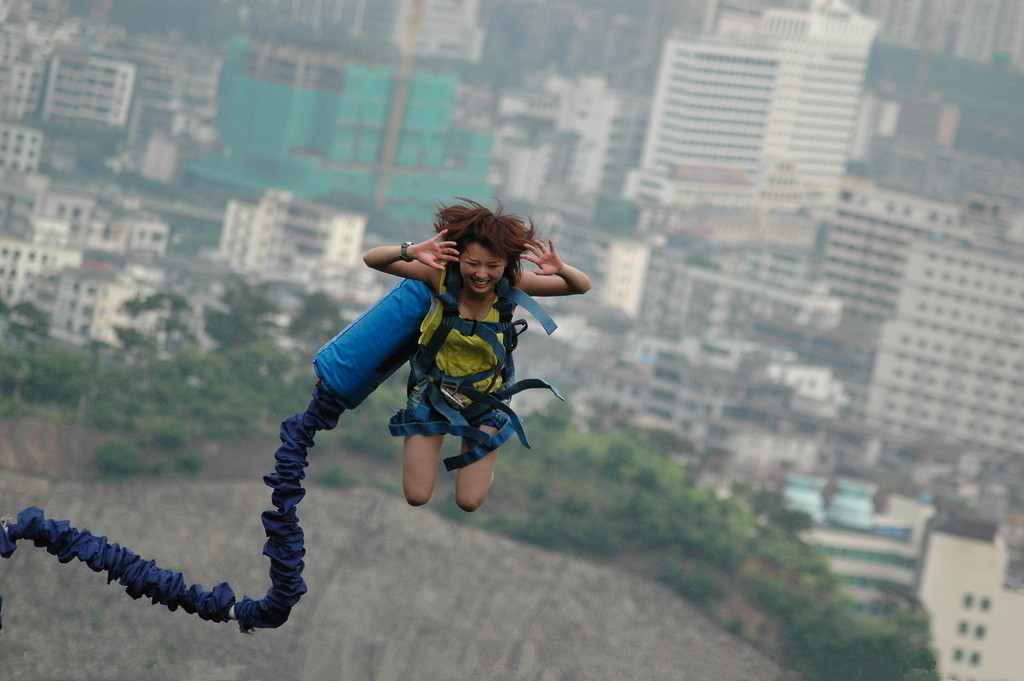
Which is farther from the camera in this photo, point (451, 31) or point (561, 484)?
point (451, 31)

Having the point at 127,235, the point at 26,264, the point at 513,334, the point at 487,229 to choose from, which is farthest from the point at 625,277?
the point at 487,229

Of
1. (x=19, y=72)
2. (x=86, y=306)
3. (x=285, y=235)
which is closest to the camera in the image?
(x=86, y=306)

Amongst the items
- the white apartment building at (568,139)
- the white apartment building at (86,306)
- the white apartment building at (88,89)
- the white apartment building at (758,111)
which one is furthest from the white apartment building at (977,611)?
the white apartment building at (758,111)

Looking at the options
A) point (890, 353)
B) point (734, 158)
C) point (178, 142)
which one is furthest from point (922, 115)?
point (178, 142)

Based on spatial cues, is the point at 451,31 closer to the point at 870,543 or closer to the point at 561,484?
the point at 870,543

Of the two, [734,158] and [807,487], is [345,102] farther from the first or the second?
[807,487]

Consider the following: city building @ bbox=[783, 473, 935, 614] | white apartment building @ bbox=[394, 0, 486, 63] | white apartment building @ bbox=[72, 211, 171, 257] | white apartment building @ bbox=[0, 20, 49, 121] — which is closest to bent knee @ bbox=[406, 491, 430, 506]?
city building @ bbox=[783, 473, 935, 614]
